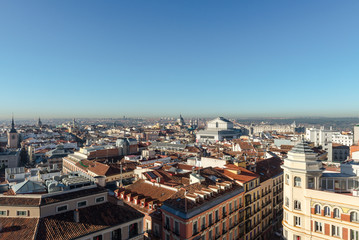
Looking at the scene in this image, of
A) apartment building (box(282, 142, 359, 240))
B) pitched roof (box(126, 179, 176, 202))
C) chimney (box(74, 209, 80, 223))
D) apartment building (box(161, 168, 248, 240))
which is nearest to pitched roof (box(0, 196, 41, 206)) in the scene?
chimney (box(74, 209, 80, 223))

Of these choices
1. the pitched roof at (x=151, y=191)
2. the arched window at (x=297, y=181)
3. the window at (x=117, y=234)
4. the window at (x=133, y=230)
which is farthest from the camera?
the pitched roof at (x=151, y=191)

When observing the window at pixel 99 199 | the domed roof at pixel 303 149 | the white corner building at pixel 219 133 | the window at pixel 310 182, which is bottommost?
the white corner building at pixel 219 133

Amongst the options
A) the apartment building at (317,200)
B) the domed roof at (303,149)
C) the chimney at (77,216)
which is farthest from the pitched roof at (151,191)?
the domed roof at (303,149)

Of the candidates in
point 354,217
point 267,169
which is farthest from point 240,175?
point 354,217

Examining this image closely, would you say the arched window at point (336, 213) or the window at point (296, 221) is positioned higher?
the arched window at point (336, 213)

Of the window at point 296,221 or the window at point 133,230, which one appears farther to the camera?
the window at point 296,221

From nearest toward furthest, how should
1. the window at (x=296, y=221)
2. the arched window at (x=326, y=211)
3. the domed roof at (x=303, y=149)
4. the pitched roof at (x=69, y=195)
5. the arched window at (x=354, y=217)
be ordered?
the pitched roof at (x=69, y=195), the arched window at (x=354, y=217), the arched window at (x=326, y=211), the window at (x=296, y=221), the domed roof at (x=303, y=149)

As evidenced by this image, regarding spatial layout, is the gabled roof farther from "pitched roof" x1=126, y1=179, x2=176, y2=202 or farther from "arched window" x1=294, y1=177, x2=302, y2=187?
"arched window" x1=294, y1=177, x2=302, y2=187

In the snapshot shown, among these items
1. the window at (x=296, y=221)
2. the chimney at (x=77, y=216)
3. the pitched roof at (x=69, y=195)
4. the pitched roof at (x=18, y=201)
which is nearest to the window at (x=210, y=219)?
the window at (x=296, y=221)

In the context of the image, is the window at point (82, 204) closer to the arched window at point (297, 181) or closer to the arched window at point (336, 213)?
the arched window at point (297, 181)

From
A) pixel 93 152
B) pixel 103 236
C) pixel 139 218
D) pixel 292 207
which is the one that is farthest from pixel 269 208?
pixel 93 152

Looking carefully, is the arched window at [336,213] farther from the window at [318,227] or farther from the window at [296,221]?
the window at [296,221]
